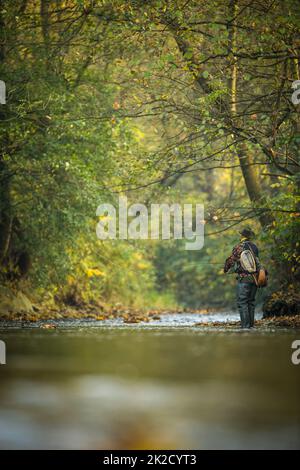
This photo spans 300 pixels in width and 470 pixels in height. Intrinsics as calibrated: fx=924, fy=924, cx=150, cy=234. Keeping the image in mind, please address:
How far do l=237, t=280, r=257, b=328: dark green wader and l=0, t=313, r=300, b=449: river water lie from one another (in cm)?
367

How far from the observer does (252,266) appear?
17.7 m

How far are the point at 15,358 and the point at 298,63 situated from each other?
1021 cm

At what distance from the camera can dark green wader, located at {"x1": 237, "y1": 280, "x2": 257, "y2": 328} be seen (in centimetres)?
1794

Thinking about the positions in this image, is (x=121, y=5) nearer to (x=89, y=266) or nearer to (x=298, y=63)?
(x=298, y=63)
